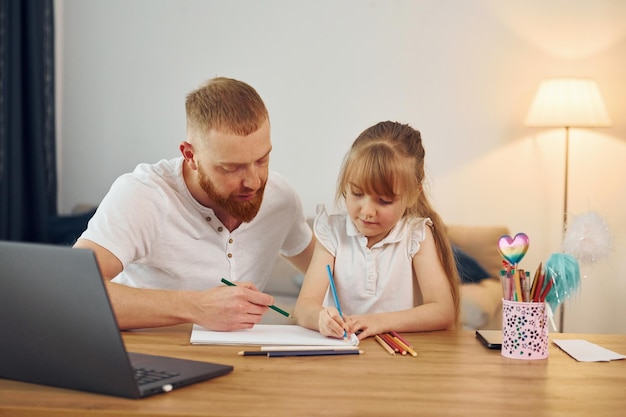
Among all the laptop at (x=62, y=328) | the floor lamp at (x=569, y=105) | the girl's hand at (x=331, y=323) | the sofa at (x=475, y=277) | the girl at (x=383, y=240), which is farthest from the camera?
the floor lamp at (x=569, y=105)

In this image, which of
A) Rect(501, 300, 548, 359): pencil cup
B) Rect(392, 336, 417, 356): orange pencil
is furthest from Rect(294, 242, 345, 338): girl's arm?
Rect(501, 300, 548, 359): pencil cup

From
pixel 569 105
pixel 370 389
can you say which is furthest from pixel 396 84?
pixel 370 389

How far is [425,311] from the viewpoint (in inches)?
62.4

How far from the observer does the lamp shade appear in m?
3.76

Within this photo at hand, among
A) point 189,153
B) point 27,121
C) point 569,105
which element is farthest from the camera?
point 27,121

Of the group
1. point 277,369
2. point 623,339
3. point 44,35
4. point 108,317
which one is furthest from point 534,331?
point 44,35

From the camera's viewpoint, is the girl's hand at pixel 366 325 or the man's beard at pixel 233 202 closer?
the girl's hand at pixel 366 325

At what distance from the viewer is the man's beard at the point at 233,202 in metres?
1.81

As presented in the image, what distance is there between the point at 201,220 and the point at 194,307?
1.46 ft

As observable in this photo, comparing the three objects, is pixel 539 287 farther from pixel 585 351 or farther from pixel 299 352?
pixel 299 352

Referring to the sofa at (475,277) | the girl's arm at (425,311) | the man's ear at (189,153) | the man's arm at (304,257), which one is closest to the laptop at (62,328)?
the girl's arm at (425,311)

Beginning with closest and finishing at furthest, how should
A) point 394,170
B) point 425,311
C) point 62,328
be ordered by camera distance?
point 62,328
point 425,311
point 394,170

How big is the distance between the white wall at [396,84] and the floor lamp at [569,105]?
32 centimetres

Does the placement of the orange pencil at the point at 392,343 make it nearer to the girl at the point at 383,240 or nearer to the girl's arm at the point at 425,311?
the girl's arm at the point at 425,311
